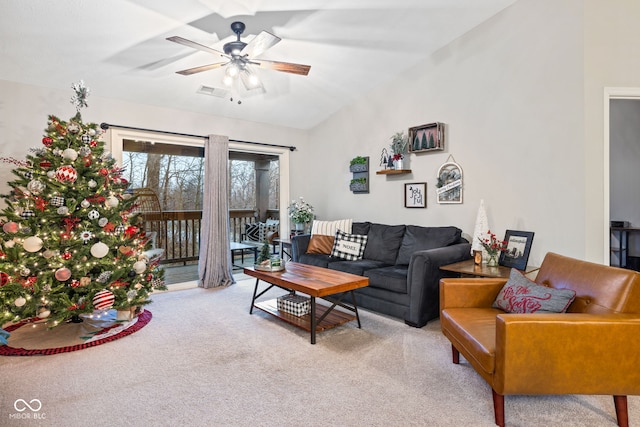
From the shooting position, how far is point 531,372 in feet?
5.52

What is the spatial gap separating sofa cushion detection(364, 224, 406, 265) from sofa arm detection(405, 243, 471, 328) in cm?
87

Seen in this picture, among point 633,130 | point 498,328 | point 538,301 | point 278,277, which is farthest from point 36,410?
point 633,130

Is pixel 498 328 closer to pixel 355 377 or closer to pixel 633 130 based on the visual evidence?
pixel 355 377

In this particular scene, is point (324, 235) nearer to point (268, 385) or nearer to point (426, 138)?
point (426, 138)

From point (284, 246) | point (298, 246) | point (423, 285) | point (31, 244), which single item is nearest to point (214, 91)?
point (298, 246)

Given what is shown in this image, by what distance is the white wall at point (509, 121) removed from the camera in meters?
3.08

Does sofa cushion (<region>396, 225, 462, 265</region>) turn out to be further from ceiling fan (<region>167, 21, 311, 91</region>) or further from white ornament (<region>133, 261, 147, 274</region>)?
white ornament (<region>133, 261, 147, 274</region>)

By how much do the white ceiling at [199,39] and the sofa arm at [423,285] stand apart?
7.66 feet

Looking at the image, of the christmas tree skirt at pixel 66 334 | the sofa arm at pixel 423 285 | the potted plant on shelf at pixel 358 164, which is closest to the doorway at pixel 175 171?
the potted plant on shelf at pixel 358 164

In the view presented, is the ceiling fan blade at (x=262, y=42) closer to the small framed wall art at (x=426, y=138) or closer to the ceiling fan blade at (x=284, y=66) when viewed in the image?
the ceiling fan blade at (x=284, y=66)

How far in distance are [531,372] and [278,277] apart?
2061 mm

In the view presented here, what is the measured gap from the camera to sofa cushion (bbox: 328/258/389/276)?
3.73 m

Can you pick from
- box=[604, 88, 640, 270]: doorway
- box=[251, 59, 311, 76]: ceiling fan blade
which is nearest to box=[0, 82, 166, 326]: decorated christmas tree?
box=[251, 59, 311, 76]: ceiling fan blade

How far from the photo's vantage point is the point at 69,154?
2.89 metres
